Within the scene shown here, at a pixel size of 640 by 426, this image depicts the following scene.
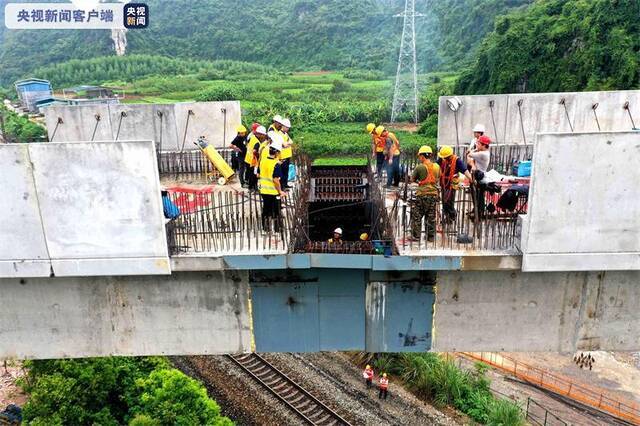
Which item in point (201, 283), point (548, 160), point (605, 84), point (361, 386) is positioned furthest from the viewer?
point (605, 84)

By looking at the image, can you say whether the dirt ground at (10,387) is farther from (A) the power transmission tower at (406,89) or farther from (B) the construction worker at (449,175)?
(A) the power transmission tower at (406,89)

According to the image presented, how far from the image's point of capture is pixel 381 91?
6669 centimetres

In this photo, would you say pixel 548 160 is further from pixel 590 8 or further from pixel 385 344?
pixel 590 8

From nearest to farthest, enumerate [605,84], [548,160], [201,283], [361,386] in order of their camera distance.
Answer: [548,160]
[201,283]
[361,386]
[605,84]

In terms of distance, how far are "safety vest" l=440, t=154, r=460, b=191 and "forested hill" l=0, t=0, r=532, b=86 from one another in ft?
235

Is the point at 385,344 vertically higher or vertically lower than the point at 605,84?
lower

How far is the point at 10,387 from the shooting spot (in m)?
22.3

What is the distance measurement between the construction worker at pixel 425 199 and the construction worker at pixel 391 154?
3655 mm

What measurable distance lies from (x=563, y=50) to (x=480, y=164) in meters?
40.7

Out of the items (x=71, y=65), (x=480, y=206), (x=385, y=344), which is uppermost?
(x=71, y=65)

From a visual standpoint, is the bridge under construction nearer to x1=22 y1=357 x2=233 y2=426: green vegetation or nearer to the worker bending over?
the worker bending over

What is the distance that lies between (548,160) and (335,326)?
3.99 meters

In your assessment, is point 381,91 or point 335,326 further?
point 381,91

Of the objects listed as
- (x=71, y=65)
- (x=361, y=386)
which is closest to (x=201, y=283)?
(x=361, y=386)
